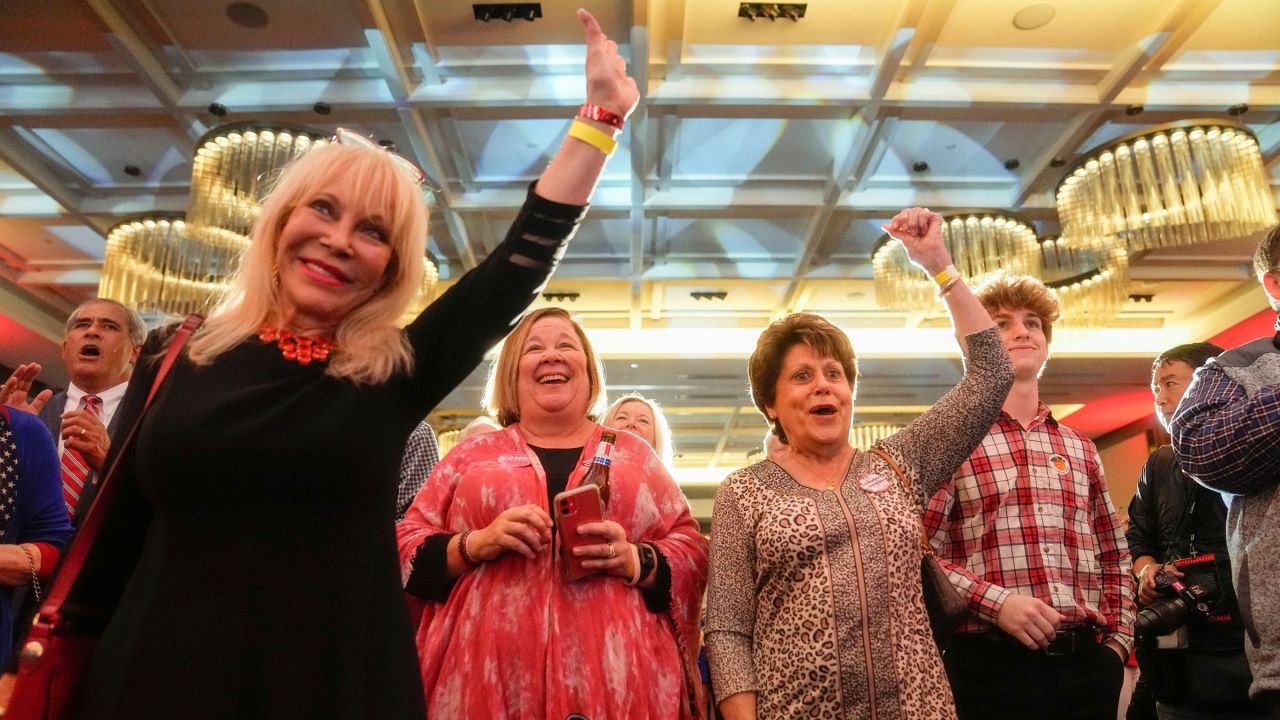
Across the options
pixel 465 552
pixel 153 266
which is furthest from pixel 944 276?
pixel 153 266

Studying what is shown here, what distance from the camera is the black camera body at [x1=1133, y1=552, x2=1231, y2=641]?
2555 millimetres

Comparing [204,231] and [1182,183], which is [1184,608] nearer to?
[1182,183]

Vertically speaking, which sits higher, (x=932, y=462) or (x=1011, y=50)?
(x=1011, y=50)

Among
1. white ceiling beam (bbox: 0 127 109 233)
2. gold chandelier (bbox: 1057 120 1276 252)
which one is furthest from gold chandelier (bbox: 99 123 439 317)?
gold chandelier (bbox: 1057 120 1276 252)

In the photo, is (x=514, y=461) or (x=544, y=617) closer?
(x=544, y=617)

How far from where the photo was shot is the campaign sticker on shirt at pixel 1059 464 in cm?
216

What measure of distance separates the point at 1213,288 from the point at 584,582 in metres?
9.88

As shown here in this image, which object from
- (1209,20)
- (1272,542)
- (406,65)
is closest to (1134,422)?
(1209,20)

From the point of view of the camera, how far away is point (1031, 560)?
6.70ft

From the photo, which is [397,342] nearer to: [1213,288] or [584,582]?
[584,582]

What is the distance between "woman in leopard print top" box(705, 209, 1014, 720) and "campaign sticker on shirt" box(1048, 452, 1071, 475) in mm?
332

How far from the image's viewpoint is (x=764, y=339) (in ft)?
7.09

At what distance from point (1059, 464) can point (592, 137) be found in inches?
65.1

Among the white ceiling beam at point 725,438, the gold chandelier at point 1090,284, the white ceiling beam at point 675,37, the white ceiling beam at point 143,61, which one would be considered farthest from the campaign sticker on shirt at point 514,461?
the white ceiling beam at point 725,438
